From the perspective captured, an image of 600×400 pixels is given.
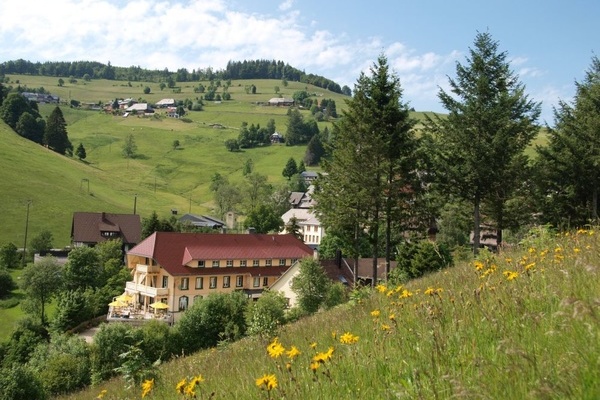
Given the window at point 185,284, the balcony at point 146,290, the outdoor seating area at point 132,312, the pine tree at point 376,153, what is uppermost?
the pine tree at point 376,153

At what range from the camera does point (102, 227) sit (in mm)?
75688

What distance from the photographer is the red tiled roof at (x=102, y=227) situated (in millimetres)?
74625

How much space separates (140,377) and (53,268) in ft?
149

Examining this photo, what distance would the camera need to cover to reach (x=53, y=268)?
4822 centimetres

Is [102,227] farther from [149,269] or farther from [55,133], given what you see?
[55,133]

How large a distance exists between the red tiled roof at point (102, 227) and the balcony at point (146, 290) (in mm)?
25542

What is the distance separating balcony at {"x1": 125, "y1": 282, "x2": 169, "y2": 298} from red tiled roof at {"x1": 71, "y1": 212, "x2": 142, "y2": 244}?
25.5 metres

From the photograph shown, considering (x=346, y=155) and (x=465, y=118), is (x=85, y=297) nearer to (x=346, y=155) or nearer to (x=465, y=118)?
(x=346, y=155)

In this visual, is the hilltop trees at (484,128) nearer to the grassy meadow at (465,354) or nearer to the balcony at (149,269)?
the grassy meadow at (465,354)

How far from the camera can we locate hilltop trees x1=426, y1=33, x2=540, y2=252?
22.8 metres

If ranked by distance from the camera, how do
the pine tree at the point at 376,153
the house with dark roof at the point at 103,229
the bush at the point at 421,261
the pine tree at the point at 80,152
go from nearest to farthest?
the pine tree at the point at 376,153 < the bush at the point at 421,261 < the house with dark roof at the point at 103,229 < the pine tree at the point at 80,152

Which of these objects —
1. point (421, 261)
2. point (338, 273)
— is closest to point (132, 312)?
point (338, 273)

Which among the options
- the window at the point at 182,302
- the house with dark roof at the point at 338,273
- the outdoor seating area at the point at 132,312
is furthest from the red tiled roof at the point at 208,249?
the house with dark roof at the point at 338,273

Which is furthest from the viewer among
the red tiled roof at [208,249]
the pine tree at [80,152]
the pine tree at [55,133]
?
the pine tree at [80,152]
